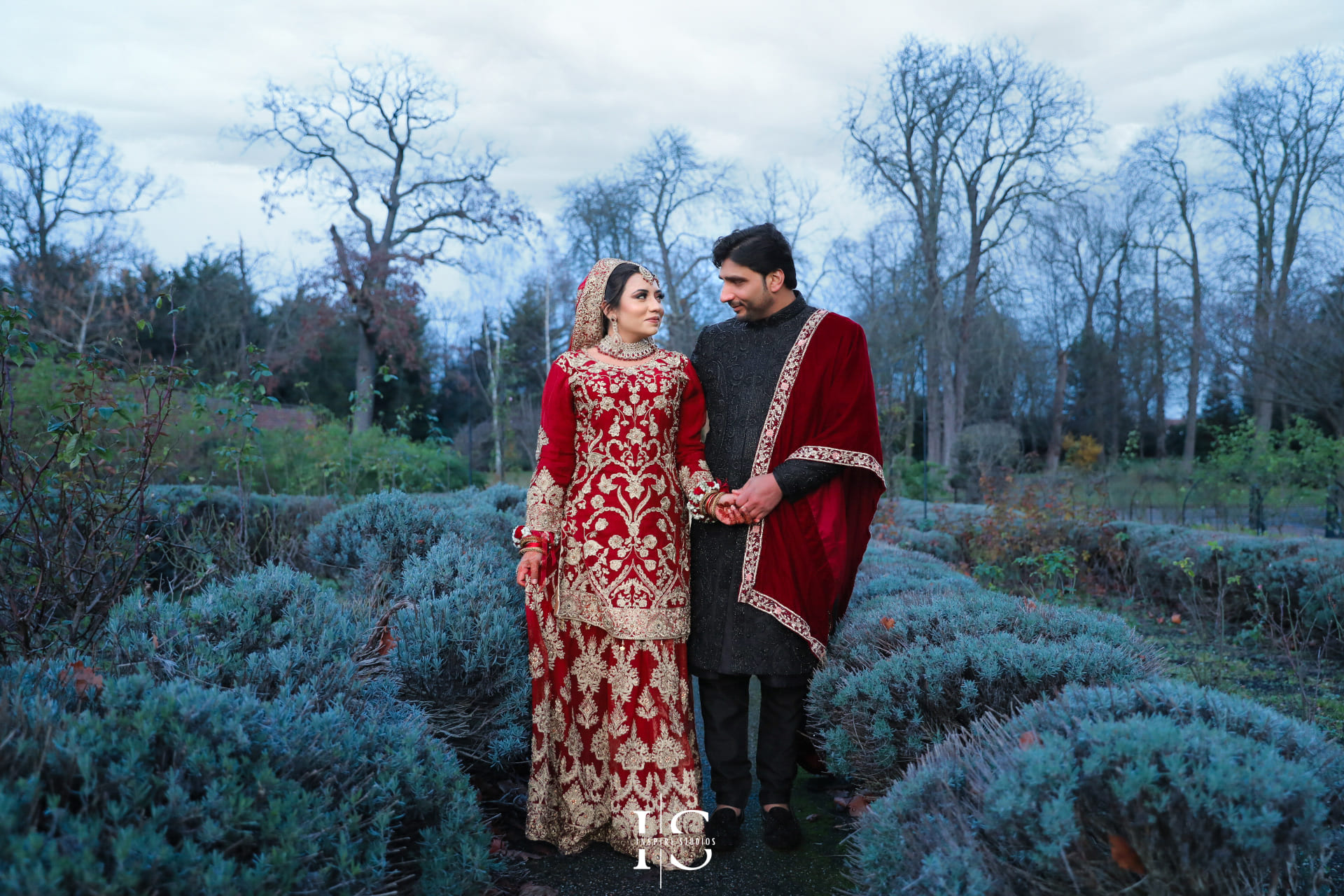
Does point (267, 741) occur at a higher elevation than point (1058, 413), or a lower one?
lower

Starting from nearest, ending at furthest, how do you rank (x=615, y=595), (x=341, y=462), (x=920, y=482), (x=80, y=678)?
(x=80, y=678) < (x=615, y=595) < (x=341, y=462) < (x=920, y=482)

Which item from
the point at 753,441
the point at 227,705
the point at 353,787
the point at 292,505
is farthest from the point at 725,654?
the point at 292,505

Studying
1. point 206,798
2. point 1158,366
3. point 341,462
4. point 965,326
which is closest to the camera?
point 206,798

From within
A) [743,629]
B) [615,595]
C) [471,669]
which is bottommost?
[471,669]

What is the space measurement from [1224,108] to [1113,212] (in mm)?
4742

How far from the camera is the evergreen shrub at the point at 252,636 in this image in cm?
225

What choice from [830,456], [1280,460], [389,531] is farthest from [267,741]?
[1280,460]

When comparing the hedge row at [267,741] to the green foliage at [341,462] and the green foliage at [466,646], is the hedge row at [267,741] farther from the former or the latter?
the green foliage at [341,462]

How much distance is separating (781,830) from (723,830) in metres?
0.19

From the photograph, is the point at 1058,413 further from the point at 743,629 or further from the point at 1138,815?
the point at 1138,815

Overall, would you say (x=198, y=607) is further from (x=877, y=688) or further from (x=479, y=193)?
(x=479, y=193)

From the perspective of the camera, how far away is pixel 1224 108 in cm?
2017

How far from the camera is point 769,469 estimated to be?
2.80 metres

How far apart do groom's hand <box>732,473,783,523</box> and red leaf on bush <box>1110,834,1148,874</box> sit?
1389 millimetres
